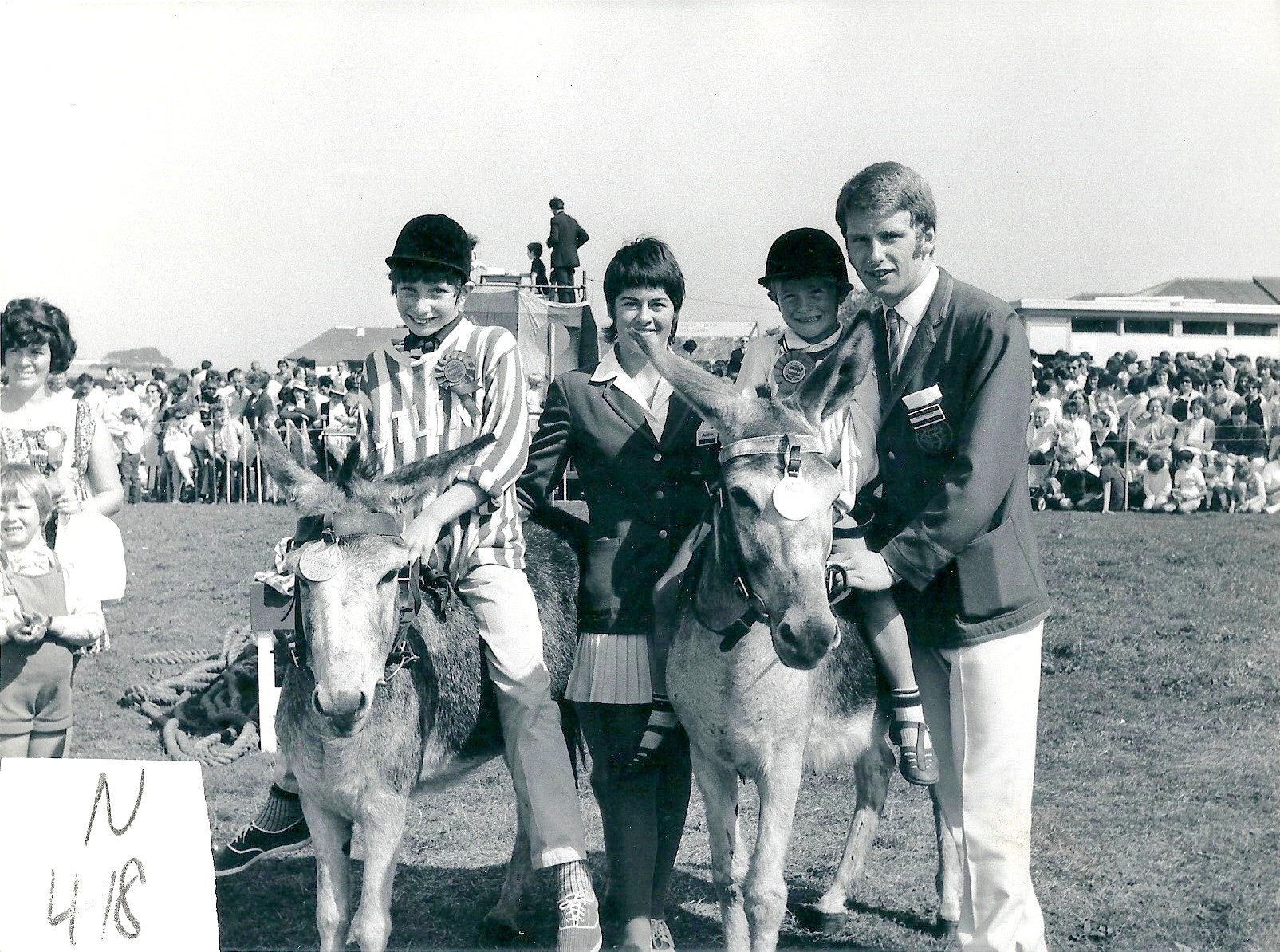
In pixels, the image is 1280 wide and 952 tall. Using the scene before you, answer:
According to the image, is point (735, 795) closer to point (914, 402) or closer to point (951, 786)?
point (951, 786)

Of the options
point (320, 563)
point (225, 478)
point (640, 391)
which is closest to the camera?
point (320, 563)

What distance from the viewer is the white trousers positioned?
13.1ft

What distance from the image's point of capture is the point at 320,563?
3.98 metres

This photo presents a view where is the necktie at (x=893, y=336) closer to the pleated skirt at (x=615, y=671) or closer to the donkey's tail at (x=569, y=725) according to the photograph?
the pleated skirt at (x=615, y=671)

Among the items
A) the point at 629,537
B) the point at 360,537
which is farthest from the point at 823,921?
the point at 360,537

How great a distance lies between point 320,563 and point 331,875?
134 cm


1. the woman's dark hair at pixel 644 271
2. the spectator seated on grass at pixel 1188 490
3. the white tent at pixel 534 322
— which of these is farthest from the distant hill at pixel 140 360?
the woman's dark hair at pixel 644 271

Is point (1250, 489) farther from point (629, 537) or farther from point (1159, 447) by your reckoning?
point (629, 537)

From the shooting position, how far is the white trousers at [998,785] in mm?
3992

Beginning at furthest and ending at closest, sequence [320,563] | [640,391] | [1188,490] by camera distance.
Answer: [1188,490] → [640,391] → [320,563]

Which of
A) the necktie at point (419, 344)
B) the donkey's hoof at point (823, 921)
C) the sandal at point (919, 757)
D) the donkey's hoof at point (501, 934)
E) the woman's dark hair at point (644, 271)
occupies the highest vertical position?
the woman's dark hair at point (644, 271)

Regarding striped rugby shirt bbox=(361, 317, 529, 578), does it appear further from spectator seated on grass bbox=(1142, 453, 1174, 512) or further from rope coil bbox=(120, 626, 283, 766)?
spectator seated on grass bbox=(1142, 453, 1174, 512)

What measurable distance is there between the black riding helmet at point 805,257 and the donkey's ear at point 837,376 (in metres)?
0.84

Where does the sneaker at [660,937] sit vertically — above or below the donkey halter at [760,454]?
below
